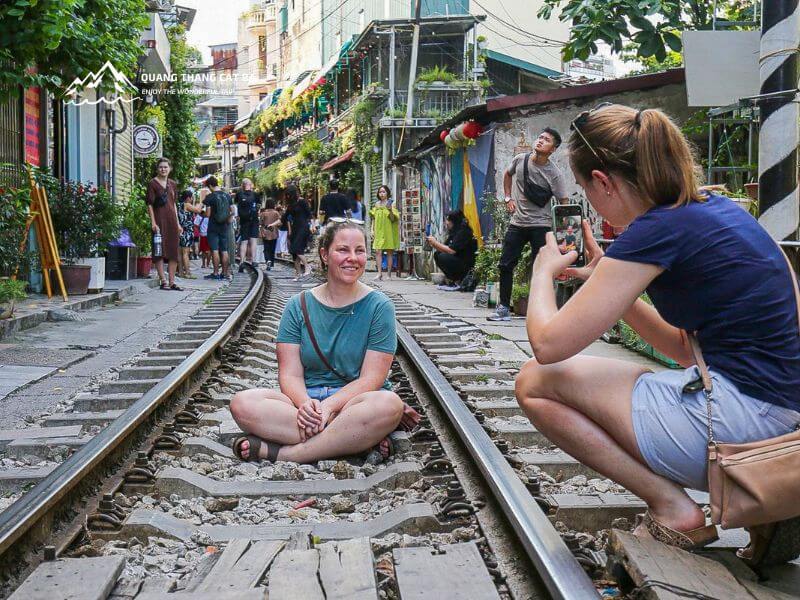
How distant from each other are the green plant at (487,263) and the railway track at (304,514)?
7.07 metres

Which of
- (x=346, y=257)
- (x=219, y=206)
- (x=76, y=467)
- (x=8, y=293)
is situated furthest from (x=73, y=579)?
(x=219, y=206)

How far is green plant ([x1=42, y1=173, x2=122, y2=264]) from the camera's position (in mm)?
12359

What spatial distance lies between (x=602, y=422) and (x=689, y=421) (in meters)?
0.30

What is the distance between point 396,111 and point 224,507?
89.5ft

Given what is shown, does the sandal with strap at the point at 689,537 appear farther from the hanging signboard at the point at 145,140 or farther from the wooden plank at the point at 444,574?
the hanging signboard at the point at 145,140

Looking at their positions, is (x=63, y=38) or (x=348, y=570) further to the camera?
(x=63, y=38)

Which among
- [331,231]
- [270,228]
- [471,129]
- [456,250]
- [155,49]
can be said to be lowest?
[456,250]

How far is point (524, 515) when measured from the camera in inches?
121

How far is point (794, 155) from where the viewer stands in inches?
241

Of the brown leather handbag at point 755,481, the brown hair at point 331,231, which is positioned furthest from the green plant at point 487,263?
the brown leather handbag at point 755,481

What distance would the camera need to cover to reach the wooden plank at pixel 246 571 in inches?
108

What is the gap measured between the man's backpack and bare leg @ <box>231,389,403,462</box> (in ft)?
42.5

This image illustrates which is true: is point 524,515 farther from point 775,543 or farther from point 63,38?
point 63,38

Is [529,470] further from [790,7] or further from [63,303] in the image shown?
[63,303]
